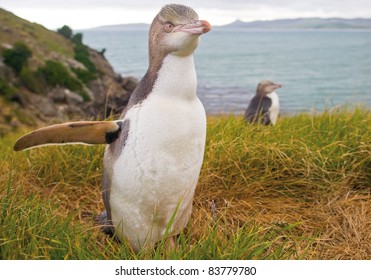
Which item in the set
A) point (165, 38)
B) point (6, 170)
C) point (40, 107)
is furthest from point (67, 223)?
point (40, 107)

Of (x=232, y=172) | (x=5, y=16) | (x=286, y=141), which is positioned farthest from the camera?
(x=5, y=16)

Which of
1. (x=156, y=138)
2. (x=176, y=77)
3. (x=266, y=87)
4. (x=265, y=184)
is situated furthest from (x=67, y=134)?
(x=266, y=87)

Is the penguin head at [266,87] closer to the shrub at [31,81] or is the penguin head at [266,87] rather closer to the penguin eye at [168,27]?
the penguin eye at [168,27]

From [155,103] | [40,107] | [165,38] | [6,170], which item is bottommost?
[40,107]

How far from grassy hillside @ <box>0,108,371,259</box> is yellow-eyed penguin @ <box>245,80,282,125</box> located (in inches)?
53.0

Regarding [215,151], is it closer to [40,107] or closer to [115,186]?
[115,186]

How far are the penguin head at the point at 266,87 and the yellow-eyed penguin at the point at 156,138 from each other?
3.55 m

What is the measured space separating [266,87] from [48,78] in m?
8.36

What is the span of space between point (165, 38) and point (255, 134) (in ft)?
5.54

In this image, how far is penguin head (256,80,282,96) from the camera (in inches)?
221

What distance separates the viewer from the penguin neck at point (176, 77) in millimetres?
1989

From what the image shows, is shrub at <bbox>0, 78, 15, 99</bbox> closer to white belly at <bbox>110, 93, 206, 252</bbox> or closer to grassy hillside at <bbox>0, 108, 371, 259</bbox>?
grassy hillside at <bbox>0, 108, 371, 259</bbox>

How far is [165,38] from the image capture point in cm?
198

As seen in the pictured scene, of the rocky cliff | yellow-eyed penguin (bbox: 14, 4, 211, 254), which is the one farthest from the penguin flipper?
the rocky cliff
